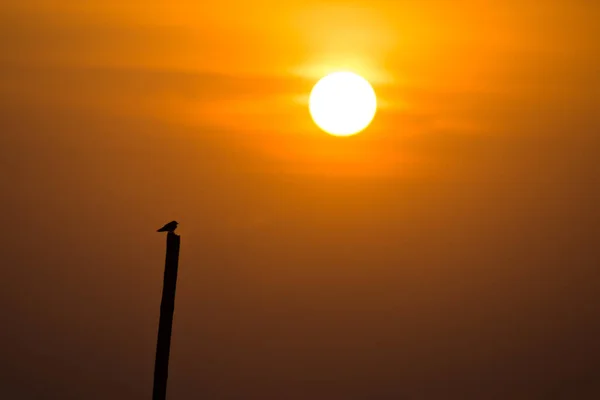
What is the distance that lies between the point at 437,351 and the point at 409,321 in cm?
137

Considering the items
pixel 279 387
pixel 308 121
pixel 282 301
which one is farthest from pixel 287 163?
pixel 279 387

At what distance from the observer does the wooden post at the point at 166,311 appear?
5215 mm

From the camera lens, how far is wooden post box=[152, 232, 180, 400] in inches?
205

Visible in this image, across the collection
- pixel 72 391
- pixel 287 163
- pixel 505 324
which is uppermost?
pixel 287 163

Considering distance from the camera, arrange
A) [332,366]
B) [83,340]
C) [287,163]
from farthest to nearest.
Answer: [332,366], [83,340], [287,163]

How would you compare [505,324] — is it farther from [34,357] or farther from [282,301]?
[34,357]

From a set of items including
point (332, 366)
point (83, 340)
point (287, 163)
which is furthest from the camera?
point (332, 366)

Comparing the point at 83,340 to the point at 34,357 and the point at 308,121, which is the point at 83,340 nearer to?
the point at 34,357

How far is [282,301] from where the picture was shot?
2764cm

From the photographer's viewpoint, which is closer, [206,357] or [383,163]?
[383,163]

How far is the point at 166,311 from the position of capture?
17.3 ft

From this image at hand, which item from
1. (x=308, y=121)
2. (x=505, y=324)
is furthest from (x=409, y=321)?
(x=308, y=121)

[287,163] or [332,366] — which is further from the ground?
[287,163]

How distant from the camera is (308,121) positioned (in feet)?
84.1
